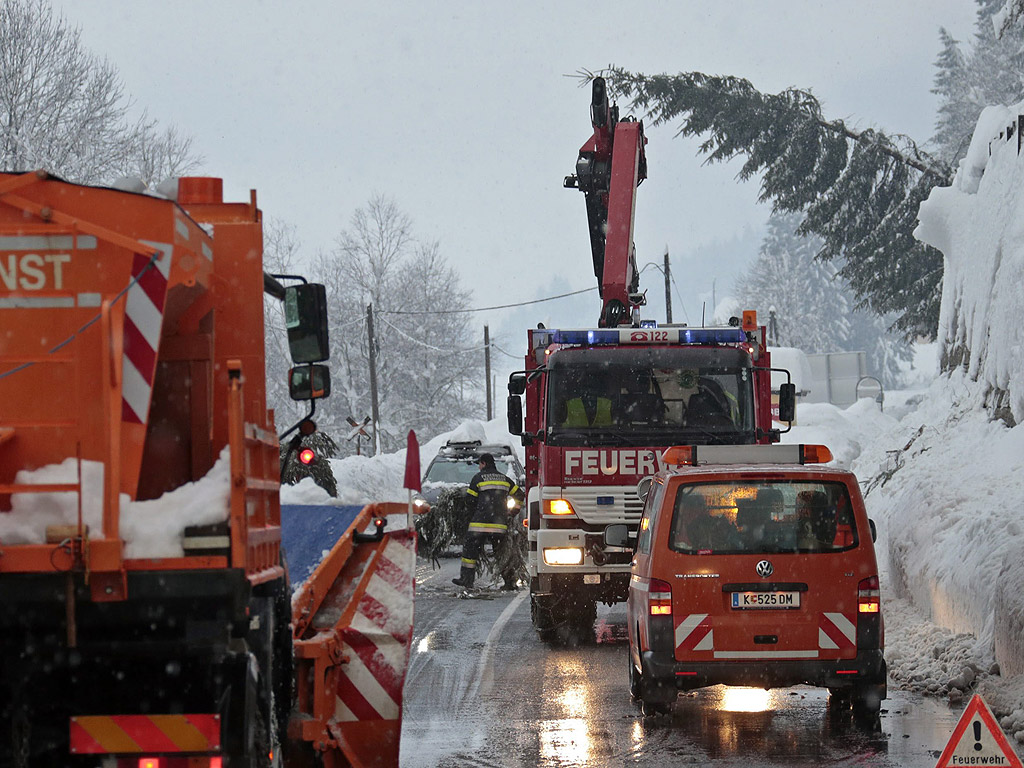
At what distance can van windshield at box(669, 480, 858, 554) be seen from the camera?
867cm

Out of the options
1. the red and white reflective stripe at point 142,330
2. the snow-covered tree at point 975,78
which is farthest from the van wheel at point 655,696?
the snow-covered tree at point 975,78

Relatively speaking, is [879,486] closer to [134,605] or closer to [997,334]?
[997,334]

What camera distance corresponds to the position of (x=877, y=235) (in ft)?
110

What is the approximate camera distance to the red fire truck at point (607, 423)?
1275 cm

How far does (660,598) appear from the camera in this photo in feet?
28.2

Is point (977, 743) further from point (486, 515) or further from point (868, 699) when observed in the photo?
point (486, 515)

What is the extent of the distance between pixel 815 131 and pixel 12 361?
1173 inches

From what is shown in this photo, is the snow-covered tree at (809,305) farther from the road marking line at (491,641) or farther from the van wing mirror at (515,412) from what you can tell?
the van wing mirror at (515,412)

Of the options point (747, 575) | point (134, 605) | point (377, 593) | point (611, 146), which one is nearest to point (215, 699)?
point (134, 605)

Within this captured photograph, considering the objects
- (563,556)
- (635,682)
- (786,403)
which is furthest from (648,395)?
(635,682)

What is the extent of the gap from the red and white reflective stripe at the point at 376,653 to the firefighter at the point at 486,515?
9.93 metres

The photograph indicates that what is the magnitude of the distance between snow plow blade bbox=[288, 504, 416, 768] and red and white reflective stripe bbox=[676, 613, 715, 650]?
6.93 feet

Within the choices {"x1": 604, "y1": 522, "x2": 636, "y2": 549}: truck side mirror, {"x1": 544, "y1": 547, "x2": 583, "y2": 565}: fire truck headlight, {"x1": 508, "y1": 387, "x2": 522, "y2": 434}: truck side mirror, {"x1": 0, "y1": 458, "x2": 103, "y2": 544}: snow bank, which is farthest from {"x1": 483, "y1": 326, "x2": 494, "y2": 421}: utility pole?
{"x1": 0, "y1": 458, "x2": 103, "y2": 544}: snow bank

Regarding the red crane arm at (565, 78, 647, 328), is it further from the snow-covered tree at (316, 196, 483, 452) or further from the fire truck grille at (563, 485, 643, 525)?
the snow-covered tree at (316, 196, 483, 452)
